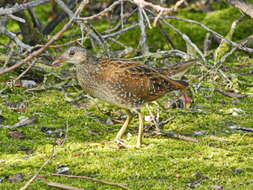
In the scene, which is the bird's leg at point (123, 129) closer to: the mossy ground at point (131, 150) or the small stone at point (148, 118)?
the mossy ground at point (131, 150)

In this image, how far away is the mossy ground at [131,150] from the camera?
195 inches

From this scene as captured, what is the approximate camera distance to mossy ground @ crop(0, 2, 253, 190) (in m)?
4.96

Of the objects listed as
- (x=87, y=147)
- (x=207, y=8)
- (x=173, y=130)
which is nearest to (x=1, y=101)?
(x=87, y=147)

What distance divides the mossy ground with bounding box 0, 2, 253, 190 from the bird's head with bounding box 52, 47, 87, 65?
865 millimetres

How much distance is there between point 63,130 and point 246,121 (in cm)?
253

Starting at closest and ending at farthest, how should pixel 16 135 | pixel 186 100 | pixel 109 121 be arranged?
pixel 16 135
pixel 109 121
pixel 186 100

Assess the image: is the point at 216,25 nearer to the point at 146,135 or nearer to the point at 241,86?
the point at 241,86

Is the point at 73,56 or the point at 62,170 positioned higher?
the point at 73,56

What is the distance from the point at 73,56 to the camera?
6359 mm

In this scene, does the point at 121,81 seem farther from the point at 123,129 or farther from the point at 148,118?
the point at 148,118

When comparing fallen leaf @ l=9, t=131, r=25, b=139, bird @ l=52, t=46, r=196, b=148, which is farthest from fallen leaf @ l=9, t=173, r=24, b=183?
bird @ l=52, t=46, r=196, b=148

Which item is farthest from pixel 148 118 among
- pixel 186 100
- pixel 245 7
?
pixel 245 7

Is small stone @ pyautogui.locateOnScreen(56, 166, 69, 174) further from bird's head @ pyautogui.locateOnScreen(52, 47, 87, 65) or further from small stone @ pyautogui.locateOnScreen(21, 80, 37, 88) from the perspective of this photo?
small stone @ pyautogui.locateOnScreen(21, 80, 37, 88)

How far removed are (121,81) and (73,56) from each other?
2.39 ft
